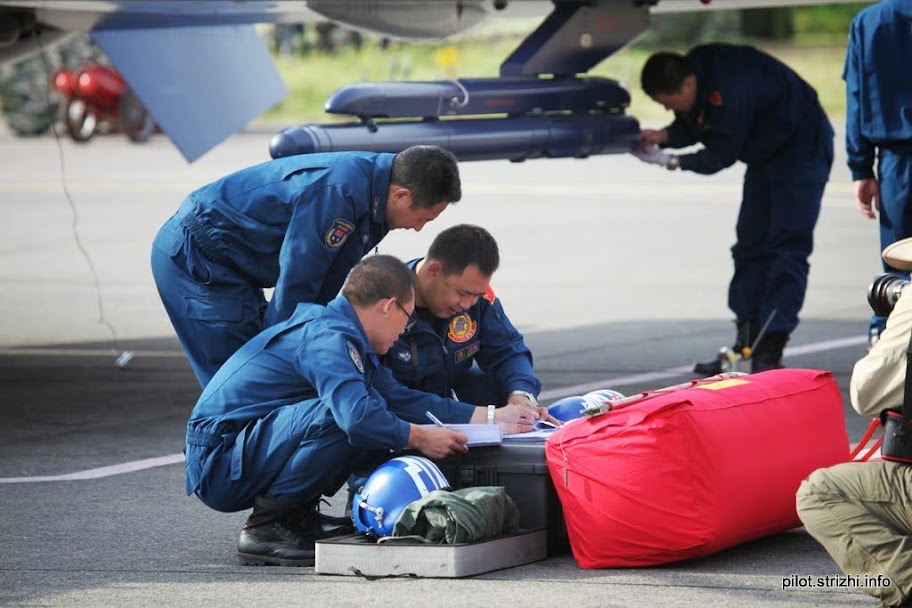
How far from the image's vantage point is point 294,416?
5.21 m

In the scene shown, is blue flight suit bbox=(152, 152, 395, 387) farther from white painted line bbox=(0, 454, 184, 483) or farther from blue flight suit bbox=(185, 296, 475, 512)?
white painted line bbox=(0, 454, 184, 483)

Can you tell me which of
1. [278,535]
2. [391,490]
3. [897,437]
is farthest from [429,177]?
[897,437]

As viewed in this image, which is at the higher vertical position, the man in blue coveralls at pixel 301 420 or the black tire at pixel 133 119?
the man in blue coveralls at pixel 301 420

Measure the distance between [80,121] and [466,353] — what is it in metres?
25.1

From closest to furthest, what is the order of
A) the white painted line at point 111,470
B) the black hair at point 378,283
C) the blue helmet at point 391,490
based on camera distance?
the blue helmet at point 391,490, the black hair at point 378,283, the white painted line at point 111,470


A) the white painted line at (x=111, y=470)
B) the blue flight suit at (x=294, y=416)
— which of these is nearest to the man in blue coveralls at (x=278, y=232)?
the blue flight suit at (x=294, y=416)

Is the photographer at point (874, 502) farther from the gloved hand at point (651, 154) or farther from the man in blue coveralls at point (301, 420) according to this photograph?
the gloved hand at point (651, 154)

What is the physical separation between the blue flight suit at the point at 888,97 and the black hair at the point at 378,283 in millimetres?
2968

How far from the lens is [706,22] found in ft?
127

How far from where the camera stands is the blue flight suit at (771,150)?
8961 millimetres

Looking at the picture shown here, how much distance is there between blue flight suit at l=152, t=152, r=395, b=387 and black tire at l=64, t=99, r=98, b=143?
24222mm

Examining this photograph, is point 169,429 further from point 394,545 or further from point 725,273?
point 725,273

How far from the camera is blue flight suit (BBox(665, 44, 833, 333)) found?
8.96 metres

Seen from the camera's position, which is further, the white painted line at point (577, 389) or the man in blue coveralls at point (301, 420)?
the white painted line at point (577, 389)
